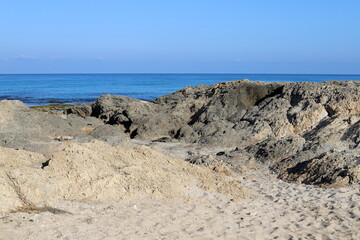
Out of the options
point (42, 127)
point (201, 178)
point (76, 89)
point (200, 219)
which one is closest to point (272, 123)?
point (201, 178)

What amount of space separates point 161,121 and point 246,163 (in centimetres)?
648

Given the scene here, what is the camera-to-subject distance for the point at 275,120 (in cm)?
1585

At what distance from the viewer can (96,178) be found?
819 centimetres

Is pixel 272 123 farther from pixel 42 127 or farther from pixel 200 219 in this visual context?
pixel 200 219

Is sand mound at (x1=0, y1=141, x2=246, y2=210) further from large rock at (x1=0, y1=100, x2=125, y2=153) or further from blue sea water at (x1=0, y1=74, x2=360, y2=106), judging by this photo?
blue sea water at (x1=0, y1=74, x2=360, y2=106)

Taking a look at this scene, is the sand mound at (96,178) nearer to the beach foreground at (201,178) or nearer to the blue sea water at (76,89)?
the beach foreground at (201,178)

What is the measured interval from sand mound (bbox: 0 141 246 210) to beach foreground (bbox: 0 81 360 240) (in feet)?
0.07

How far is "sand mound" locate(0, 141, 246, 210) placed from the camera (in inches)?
294

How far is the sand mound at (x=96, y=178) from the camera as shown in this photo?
746 centimetres

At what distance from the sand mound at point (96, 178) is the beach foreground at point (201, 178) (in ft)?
0.07

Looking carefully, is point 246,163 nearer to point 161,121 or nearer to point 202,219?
point 202,219

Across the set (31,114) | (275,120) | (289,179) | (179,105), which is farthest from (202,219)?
(179,105)

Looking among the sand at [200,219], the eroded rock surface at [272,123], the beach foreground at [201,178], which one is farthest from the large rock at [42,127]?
the sand at [200,219]

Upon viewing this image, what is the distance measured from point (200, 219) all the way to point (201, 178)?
7.54 feet
